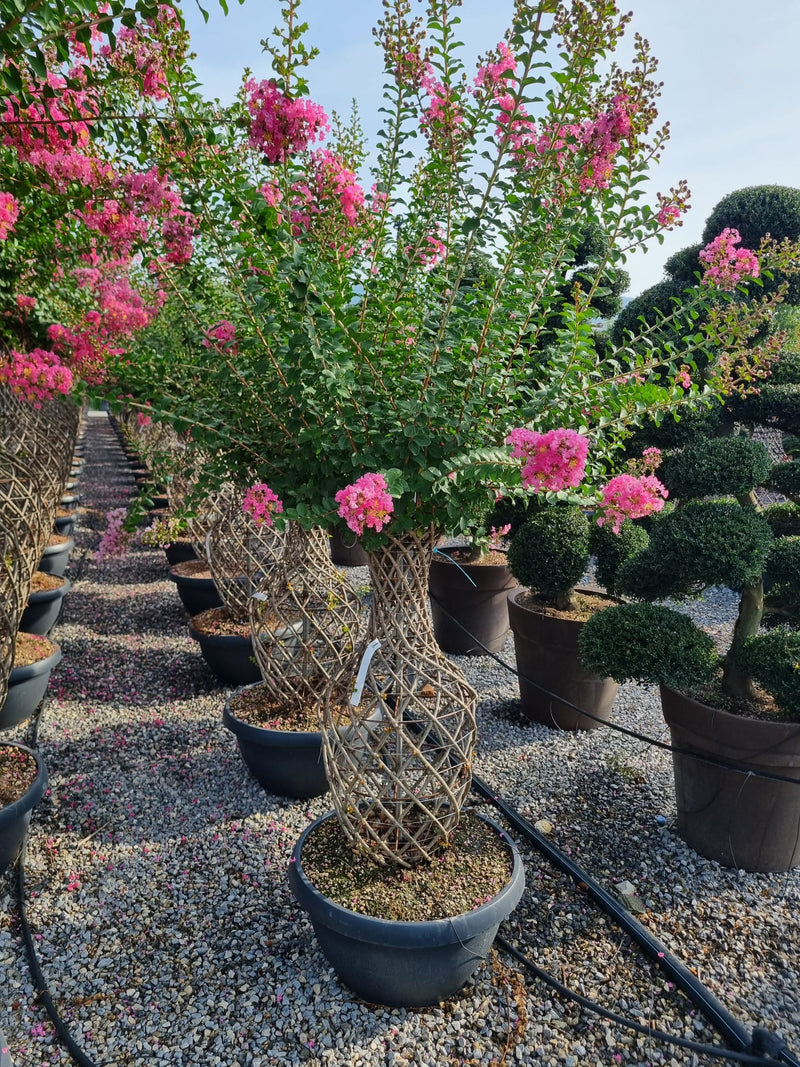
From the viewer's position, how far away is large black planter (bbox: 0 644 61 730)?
3381 millimetres

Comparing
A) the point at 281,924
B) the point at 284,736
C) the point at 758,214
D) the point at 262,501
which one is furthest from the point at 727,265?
the point at 758,214

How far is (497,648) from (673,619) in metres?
2.39

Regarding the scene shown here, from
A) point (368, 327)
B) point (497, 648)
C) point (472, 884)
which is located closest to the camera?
point (368, 327)

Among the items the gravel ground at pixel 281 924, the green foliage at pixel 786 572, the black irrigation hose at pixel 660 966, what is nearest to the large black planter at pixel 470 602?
the gravel ground at pixel 281 924

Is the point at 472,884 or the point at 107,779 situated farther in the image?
the point at 107,779

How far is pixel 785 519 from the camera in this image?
3389 millimetres

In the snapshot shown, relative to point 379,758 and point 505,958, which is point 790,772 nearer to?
point 505,958

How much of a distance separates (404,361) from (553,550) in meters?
2.29

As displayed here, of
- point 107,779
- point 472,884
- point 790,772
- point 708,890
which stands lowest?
point 107,779

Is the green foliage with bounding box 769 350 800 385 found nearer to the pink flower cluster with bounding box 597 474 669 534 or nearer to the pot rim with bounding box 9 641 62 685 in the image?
the pink flower cluster with bounding box 597 474 669 534

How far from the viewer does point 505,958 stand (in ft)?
7.25

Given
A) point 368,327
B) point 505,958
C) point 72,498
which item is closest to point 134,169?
point 368,327

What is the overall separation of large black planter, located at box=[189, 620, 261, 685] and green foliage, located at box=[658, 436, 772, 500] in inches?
97.6

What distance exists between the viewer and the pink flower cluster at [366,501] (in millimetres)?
1532
